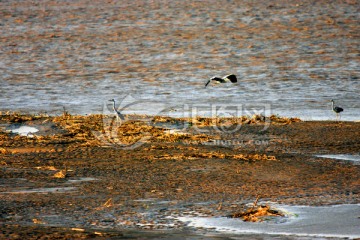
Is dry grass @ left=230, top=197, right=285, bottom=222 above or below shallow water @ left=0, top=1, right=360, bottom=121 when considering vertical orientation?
below

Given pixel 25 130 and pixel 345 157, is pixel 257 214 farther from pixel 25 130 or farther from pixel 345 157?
pixel 25 130

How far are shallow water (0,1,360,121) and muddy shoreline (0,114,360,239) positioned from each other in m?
2.96

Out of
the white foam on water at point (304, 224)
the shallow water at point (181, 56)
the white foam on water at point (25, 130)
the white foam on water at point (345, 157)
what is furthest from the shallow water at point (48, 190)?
the shallow water at point (181, 56)

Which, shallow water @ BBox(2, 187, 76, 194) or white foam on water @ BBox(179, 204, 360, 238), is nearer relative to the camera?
white foam on water @ BBox(179, 204, 360, 238)

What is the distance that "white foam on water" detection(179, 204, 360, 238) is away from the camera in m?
8.52

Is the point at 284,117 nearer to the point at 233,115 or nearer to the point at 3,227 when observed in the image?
the point at 233,115

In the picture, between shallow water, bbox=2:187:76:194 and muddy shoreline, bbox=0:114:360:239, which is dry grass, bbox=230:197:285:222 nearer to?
muddy shoreline, bbox=0:114:360:239

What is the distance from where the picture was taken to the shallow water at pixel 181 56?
2100cm

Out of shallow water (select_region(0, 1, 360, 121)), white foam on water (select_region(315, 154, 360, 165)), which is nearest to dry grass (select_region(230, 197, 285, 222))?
white foam on water (select_region(315, 154, 360, 165))

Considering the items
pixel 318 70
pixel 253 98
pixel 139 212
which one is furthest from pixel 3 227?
pixel 318 70

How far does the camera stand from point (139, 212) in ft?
31.1

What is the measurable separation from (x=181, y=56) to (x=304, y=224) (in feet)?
58.9

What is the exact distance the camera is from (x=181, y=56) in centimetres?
2661

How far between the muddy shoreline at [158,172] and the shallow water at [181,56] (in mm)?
2963
